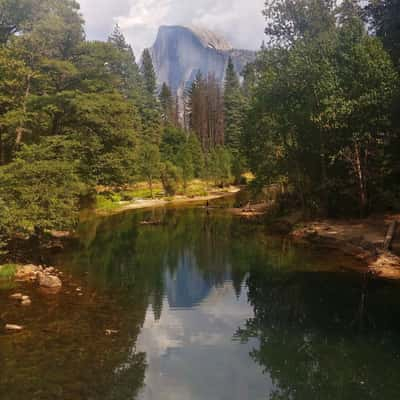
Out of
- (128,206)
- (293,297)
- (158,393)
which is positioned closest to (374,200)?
(293,297)

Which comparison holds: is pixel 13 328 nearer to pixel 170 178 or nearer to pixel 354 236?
pixel 354 236

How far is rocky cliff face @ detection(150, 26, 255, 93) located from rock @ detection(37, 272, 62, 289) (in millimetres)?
170069

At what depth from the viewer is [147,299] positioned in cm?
1917

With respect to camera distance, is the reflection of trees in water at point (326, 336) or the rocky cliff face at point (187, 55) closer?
the reflection of trees in water at point (326, 336)

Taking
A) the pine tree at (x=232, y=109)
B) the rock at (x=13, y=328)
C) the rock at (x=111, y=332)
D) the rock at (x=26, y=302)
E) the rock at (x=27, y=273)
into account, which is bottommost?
the rock at (x=111, y=332)

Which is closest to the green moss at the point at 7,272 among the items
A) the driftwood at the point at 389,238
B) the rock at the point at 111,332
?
the rock at the point at 111,332

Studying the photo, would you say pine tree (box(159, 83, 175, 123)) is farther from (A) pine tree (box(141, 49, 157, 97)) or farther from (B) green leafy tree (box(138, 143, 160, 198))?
(B) green leafy tree (box(138, 143, 160, 198))

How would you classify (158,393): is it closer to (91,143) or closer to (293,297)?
(293,297)

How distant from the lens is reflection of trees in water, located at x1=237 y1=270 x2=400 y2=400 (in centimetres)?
1186

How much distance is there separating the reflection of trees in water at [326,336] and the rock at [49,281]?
8.96m

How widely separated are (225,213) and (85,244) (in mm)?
20017

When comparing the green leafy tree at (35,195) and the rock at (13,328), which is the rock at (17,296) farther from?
the green leafy tree at (35,195)

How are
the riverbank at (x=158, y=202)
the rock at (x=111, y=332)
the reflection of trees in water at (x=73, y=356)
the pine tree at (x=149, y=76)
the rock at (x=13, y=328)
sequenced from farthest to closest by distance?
the pine tree at (x=149, y=76) < the riverbank at (x=158, y=202) < the rock at (x=111, y=332) < the rock at (x=13, y=328) < the reflection of trees in water at (x=73, y=356)

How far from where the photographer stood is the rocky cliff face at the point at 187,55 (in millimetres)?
185875
